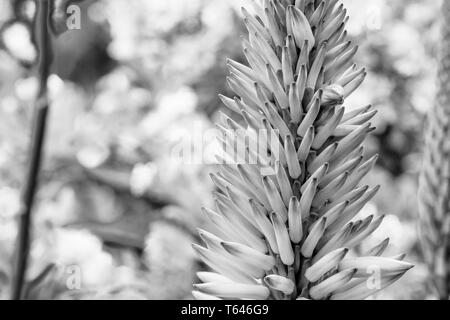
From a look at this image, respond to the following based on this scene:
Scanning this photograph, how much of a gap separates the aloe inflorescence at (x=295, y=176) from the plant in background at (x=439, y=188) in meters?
0.36

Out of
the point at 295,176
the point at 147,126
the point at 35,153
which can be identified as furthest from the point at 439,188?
the point at 147,126

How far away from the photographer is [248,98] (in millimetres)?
545

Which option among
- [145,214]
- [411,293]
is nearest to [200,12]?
[145,214]

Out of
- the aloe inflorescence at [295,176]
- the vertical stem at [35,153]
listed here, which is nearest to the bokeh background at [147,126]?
the vertical stem at [35,153]

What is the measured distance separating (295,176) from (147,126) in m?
1.08

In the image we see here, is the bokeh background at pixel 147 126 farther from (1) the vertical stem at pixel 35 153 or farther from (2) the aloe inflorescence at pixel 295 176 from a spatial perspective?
(2) the aloe inflorescence at pixel 295 176

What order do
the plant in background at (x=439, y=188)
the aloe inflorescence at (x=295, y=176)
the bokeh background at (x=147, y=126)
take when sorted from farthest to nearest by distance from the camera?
the bokeh background at (x=147, y=126) < the plant in background at (x=439, y=188) < the aloe inflorescence at (x=295, y=176)

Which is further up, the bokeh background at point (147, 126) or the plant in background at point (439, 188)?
the bokeh background at point (147, 126)

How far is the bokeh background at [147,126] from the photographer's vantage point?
1249 mm

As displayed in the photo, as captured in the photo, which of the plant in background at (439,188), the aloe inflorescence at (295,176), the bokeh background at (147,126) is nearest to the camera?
the aloe inflorescence at (295,176)

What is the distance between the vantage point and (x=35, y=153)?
92 cm

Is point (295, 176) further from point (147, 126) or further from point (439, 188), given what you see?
point (147, 126)
